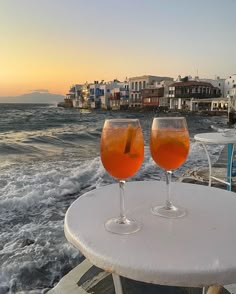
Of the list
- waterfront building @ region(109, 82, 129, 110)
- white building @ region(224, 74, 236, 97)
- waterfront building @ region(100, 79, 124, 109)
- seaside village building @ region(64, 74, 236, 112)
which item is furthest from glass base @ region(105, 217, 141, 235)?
waterfront building @ region(100, 79, 124, 109)

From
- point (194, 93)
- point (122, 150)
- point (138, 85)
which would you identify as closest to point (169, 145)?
point (122, 150)

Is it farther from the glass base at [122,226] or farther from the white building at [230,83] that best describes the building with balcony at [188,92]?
the glass base at [122,226]

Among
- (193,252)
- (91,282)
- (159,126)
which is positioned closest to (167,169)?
(159,126)

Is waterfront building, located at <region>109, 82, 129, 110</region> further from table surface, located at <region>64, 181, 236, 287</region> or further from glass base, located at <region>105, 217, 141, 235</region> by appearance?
glass base, located at <region>105, 217, 141, 235</region>

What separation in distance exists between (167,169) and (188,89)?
1904 inches

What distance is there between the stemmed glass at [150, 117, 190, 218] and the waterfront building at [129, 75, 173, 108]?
57401 millimetres

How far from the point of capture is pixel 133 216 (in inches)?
31.5

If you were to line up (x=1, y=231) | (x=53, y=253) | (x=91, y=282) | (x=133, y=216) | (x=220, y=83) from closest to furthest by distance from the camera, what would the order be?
(x=133, y=216), (x=91, y=282), (x=53, y=253), (x=1, y=231), (x=220, y=83)

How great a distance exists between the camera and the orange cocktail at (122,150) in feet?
2.30

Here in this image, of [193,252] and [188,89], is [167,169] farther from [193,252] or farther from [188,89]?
[188,89]

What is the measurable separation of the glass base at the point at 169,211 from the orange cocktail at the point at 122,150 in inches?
6.5

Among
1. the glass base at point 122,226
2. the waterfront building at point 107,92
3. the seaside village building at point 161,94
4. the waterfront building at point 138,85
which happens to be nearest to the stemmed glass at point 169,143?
the glass base at point 122,226

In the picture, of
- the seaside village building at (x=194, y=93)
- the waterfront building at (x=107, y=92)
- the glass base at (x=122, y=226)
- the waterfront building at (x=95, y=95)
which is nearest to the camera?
the glass base at (x=122, y=226)

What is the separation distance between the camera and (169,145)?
Answer: 77 cm
